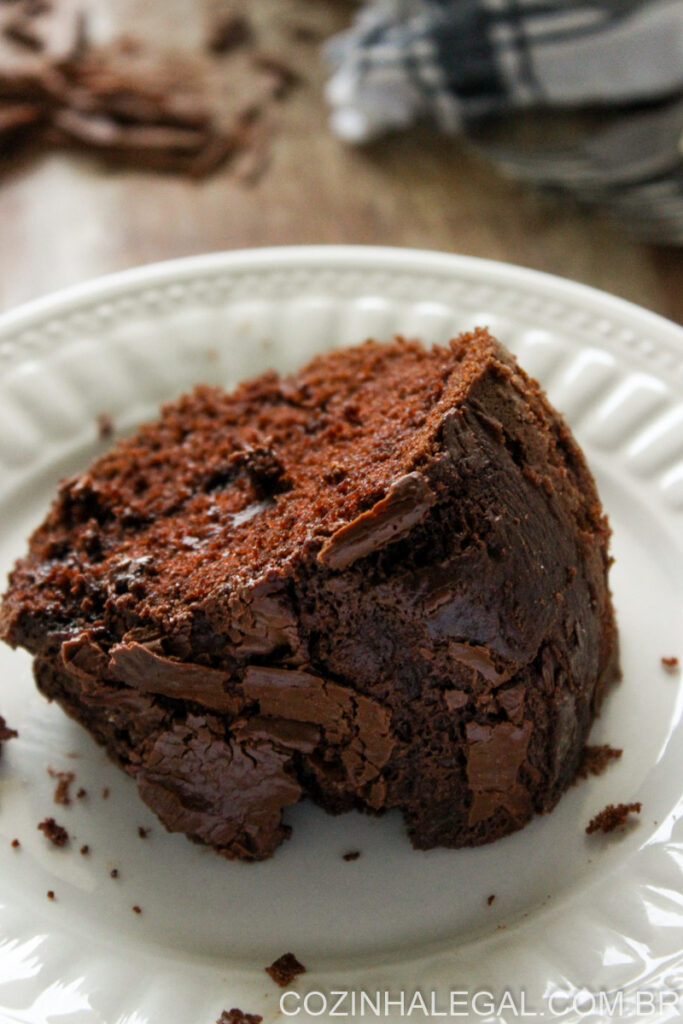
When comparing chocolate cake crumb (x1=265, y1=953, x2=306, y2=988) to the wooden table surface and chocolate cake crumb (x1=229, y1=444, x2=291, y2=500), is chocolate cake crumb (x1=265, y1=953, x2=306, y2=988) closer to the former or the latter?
chocolate cake crumb (x1=229, y1=444, x2=291, y2=500)

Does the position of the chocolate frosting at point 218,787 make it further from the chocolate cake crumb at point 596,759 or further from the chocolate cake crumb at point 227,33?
the chocolate cake crumb at point 227,33

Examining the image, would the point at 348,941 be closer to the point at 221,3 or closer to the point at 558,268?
the point at 558,268

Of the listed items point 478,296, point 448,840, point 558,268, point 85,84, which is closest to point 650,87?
point 558,268

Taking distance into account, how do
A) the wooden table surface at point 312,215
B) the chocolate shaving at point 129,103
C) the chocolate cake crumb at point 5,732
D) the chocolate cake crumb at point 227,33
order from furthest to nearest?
the chocolate cake crumb at point 227,33
the chocolate shaving at point 129,103
the wooden table surface at point 312,215
the chocolate cake crumb at point 5,732

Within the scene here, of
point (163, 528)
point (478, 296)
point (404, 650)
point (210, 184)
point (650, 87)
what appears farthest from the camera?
point (210, 184)

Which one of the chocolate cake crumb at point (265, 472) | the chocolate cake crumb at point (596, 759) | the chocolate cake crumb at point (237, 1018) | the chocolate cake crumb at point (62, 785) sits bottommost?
the chocolate cake crumb at point (237, 1018)

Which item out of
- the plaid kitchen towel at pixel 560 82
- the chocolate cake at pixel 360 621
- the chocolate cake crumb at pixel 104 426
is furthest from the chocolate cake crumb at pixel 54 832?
the plaid kitchen towel at pixel 560 82

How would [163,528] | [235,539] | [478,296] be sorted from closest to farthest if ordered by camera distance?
1. [235,539]
2. [163,528]
3. [478,296]
